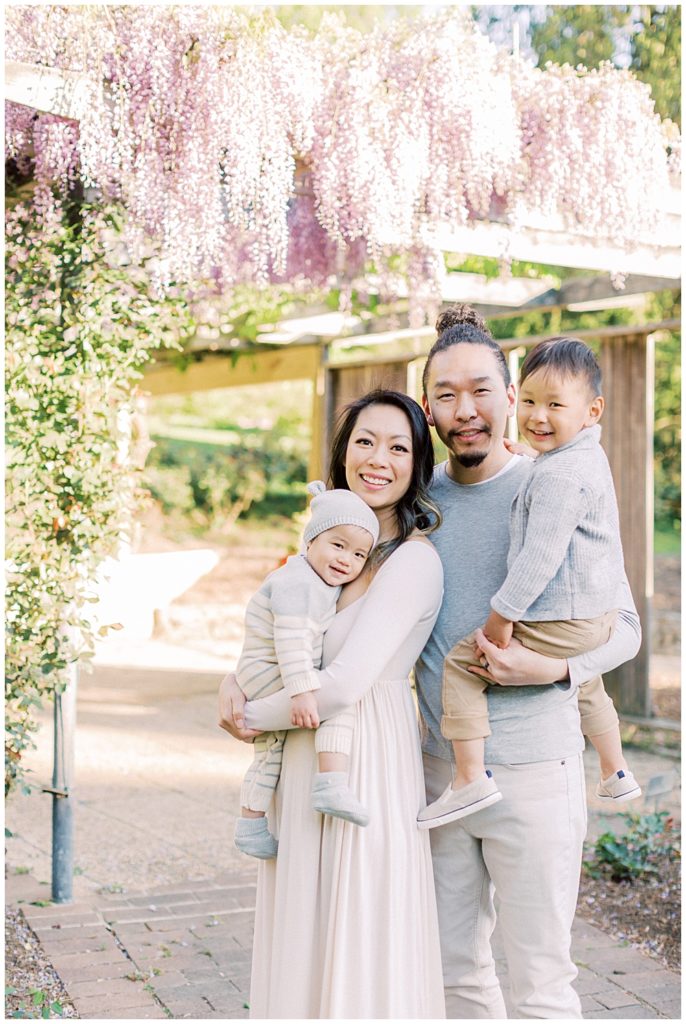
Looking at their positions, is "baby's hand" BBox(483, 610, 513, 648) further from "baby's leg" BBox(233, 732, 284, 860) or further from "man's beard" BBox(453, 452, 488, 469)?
"baby's leg" BBox(233, 732, 284, 860)

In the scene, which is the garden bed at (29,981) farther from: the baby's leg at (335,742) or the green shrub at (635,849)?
the green shrub at (635,849)

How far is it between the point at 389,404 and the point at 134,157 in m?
1.89

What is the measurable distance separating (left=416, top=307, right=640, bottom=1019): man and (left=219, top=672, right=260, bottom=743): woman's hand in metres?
0.35

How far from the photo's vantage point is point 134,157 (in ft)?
11.6

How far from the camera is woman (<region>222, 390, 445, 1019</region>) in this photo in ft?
6.17

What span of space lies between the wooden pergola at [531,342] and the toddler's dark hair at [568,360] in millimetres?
351

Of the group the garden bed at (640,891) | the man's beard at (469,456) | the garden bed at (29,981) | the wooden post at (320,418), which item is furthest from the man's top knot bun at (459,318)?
the wooden post at (320,418)

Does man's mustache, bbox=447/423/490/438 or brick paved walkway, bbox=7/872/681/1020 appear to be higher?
man's mustache, bbox=447/423/490/438

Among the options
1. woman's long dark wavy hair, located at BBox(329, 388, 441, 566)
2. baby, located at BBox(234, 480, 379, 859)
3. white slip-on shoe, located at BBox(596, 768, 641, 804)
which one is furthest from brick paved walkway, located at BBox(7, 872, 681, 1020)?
woman's long dark wavy hair, located at BBox(329, 388, 441, 566)

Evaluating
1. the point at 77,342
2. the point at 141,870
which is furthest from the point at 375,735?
the point at 141,870

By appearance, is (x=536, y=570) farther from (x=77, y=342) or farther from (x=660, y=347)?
(x=660, y=347)

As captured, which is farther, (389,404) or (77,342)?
(77,342)

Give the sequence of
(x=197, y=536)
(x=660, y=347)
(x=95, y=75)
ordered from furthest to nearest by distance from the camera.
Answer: (x=197, y=536)
(x=660, y=347)
(x=95, y=75)

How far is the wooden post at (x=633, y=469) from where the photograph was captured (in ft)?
19.7
